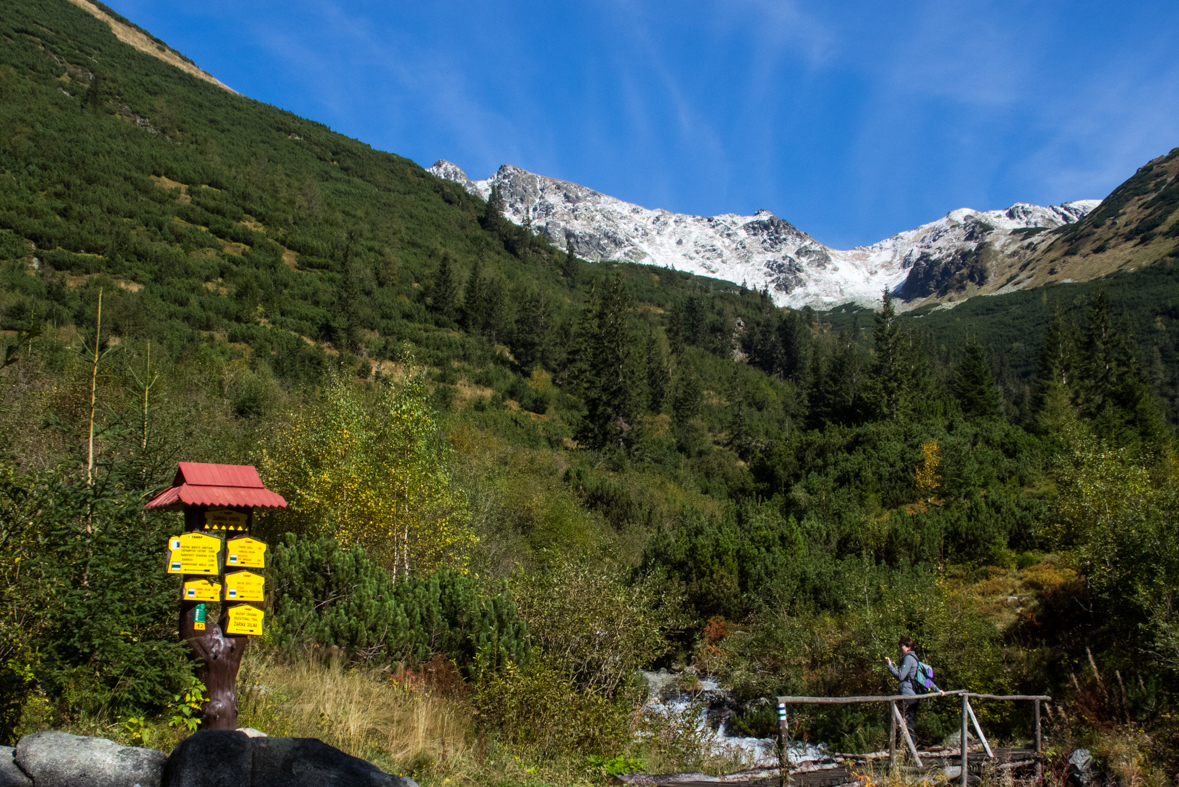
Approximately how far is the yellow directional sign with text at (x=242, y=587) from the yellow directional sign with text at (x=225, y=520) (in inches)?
15.2

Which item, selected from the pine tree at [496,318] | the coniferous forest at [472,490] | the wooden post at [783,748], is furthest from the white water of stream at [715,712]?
the pine tree at [496,318]

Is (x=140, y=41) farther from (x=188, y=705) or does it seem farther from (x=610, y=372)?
(x=188, y=705)

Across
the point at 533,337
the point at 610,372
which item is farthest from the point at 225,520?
the point at 533,337

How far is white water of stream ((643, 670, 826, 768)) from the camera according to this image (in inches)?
505

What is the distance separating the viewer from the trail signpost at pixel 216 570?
214 inches

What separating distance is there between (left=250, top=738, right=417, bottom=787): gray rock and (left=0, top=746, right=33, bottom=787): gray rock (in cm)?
114

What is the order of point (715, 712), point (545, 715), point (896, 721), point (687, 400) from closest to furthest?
point (545, 715)
point (896, 721)
point (715, 712)
point (687, 400)

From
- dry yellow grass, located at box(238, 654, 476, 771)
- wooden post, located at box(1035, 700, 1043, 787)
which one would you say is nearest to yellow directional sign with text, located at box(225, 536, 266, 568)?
dry yellow grass, located at box(238, 654, 476, 771)

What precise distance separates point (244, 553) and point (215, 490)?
0.59 metres

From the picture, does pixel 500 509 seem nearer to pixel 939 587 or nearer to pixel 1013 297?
pixel 939 587

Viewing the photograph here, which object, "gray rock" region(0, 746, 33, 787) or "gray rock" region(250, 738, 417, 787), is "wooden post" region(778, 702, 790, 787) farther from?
"gray rock" region(0, 746, 33, 787)

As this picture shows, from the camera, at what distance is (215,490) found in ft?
18.5

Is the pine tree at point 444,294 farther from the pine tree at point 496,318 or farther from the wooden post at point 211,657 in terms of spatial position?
the wooden post at point 211,657

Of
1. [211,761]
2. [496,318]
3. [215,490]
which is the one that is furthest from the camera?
[496,318]
